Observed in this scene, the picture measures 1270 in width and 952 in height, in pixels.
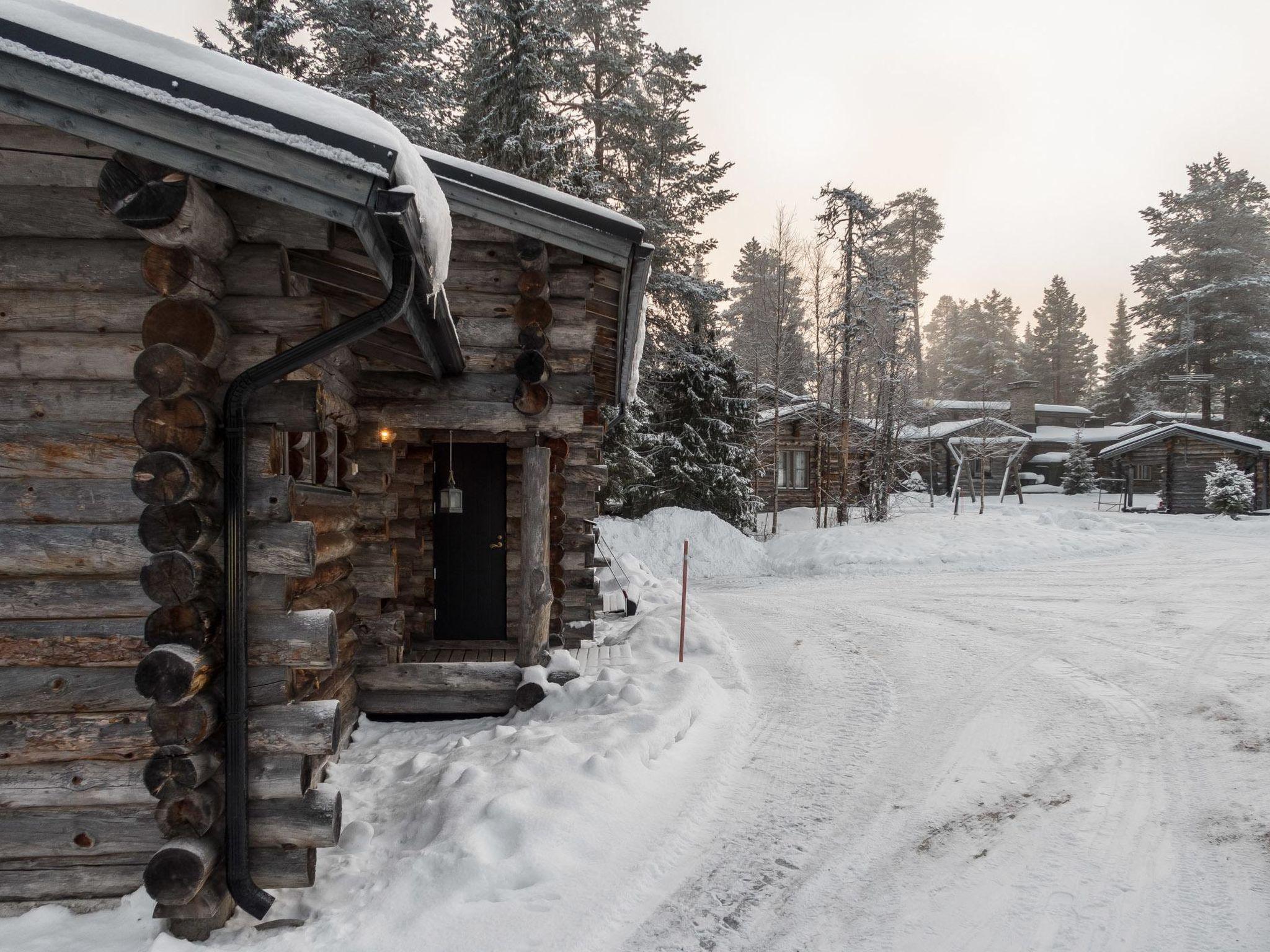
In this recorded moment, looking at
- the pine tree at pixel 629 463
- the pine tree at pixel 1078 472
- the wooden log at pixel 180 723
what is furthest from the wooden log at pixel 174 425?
the pine tree at pixel 1078 472

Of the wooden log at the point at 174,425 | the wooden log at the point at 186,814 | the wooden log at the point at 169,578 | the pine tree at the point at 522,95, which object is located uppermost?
the pine tree at the point at 522,95

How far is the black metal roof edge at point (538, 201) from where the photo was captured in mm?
5668

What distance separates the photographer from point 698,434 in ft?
70.4

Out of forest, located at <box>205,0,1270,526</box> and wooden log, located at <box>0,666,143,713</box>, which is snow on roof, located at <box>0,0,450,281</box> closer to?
wooden log, located at <box>0,666,143,713</box>

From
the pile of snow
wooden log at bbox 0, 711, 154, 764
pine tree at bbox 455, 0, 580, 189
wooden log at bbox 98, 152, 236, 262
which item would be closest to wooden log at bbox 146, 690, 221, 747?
wooden log at bbox 0, 711, 154, 764

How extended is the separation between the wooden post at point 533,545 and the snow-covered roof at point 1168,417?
46772 millimetres

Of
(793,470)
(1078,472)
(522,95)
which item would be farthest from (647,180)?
(1078,472)

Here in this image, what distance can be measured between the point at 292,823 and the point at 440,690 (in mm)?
3061

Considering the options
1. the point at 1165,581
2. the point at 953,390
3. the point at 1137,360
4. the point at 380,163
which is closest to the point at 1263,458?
the point at 1137,360

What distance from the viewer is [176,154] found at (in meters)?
2.94

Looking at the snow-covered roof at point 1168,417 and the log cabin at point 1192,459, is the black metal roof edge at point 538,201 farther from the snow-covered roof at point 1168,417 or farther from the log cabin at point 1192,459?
the snow-covered roof at point 1168,417

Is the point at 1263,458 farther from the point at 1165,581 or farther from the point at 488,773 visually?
the point at 488,773

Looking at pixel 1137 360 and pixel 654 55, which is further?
pixel 1137 360

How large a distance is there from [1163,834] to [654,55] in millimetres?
23938
